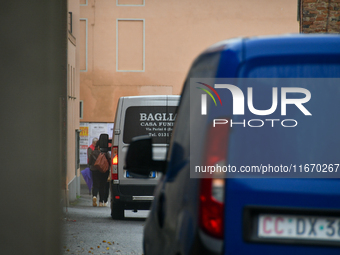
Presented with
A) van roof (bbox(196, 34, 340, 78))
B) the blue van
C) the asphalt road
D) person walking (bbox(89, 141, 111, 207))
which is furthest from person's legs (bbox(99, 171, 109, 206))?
van roof (bbox(196, 34, 340, 78))

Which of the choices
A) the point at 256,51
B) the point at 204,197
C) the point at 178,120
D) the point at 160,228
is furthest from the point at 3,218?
the point at 256,51

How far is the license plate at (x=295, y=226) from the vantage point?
8.79 feet

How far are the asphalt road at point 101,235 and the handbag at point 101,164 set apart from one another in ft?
13.0

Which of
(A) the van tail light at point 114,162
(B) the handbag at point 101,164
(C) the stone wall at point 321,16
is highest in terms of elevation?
(C) the stone wall at point 321,16

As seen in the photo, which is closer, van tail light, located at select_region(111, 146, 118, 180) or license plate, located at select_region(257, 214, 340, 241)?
license plate, located at select_region(257, 214, 340, 241)

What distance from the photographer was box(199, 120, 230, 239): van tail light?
2.67 m

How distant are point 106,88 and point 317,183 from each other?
107 ft

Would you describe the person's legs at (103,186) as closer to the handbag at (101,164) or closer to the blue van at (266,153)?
the handbag at (101,164)

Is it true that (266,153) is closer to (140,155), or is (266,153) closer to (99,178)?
(140,155)

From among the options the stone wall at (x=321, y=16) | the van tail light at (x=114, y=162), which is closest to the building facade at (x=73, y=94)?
the van tail light at (x=114, y=162)

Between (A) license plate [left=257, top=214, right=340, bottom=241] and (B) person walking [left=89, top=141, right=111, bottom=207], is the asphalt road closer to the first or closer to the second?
(B) person walking [left=89, top=141, right=111, bottom=207]

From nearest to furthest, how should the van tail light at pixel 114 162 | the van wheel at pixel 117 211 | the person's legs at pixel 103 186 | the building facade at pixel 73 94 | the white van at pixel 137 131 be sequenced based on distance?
the white van at pixel 137 131
the van tail light at pixel 114 162
the van wheel at pixel 117 211
the person's legs at pixel 103 186
the building facade at pixel 73 94

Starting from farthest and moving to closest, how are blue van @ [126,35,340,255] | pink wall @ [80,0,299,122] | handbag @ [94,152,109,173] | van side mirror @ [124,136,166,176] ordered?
pink wall @ [80,0,299,122]
handbag @ [94,152,109,173]
van side mirror @ [124,136,166,176]
blue van @ [126,35,340,255]

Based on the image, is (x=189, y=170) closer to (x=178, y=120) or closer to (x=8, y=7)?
(x=178, y=120)
